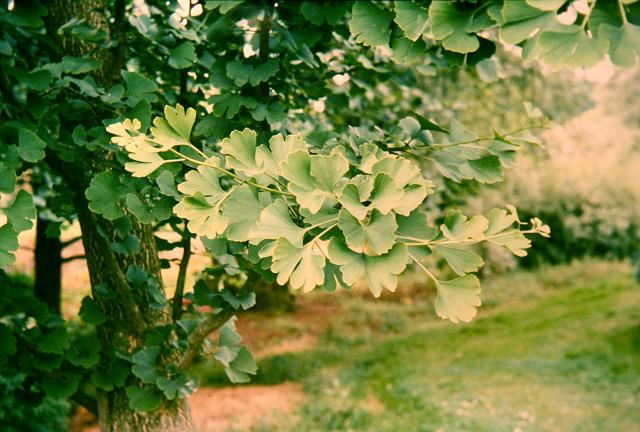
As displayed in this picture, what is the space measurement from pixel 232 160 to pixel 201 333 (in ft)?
4.29

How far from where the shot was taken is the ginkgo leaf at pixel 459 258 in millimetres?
1337

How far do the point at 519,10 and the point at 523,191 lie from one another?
11.9 meters

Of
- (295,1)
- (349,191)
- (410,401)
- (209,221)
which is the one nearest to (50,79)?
(295,1)

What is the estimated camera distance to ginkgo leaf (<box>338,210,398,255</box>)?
44.9 inches

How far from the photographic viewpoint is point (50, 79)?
2039mm

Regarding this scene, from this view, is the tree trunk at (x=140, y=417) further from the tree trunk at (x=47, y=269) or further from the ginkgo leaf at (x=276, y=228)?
the tree trunk at (x=47, y=269)

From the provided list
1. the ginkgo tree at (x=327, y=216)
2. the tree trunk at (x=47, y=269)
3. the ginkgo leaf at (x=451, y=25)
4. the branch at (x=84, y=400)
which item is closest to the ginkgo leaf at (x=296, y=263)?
the ginkgo tree at (x=327, y=216)

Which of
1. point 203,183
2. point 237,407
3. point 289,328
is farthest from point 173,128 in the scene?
point 289,328

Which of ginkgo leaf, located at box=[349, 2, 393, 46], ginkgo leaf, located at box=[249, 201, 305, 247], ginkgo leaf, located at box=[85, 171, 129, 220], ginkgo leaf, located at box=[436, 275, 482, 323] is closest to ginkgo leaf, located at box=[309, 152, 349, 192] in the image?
ginkgo leaf, located at box=[249, 201, 305, 247]

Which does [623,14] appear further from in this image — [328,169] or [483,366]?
[483,366]

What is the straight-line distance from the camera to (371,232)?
45.0 inches

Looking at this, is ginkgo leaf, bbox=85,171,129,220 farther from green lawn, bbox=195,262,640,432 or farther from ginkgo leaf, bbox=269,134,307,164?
green lawn, bbox=195,262,640,432

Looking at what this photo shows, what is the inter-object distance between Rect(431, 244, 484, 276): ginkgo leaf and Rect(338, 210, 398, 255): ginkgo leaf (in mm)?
222

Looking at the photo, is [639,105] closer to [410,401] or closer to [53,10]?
[410,401]
